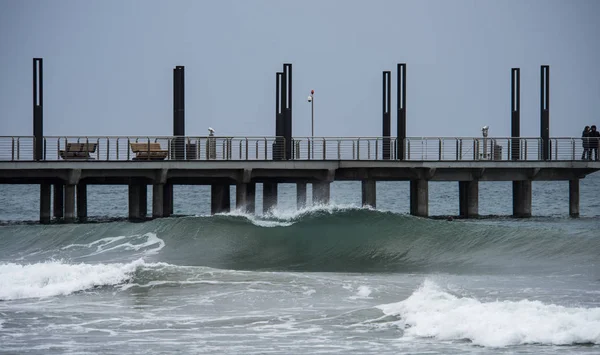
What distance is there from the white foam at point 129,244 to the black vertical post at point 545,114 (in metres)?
20.0

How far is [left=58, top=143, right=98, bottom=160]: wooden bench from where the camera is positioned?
3991cm

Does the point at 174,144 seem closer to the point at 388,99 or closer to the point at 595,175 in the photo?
the point at 388,99

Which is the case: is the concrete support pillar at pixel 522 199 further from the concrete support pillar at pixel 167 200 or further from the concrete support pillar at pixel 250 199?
the concrete support pillar at pixel 167 200

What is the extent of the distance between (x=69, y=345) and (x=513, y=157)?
32.4m

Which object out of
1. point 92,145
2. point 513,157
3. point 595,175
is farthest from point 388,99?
point 595,175

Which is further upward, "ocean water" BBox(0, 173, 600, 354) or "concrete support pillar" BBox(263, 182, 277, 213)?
"concrete support pillar" BBox(263, 182, 277, 213)

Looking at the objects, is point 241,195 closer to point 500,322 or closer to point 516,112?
point 516,112

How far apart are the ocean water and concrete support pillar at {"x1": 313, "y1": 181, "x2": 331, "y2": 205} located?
2674 millimetres

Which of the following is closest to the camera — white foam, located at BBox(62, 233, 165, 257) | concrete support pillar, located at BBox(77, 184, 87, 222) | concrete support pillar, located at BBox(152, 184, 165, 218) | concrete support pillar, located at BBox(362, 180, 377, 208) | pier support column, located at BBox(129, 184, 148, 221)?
white foam, located at BBox(62, 233, 165, 257)

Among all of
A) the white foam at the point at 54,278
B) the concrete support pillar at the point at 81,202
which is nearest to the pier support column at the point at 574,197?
the concrete support pillar at the point at 81,202

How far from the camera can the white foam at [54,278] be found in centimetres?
2117

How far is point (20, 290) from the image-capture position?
2111 cm

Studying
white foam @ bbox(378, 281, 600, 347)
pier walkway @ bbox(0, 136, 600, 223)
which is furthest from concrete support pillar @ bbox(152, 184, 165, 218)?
white foam @ bbox(378, 281, 600, 347)

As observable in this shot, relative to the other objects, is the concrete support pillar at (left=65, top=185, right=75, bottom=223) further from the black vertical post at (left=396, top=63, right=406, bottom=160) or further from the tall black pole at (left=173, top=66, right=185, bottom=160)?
the black vertical post at (left=396, top=63, right=406, bottom=160)
